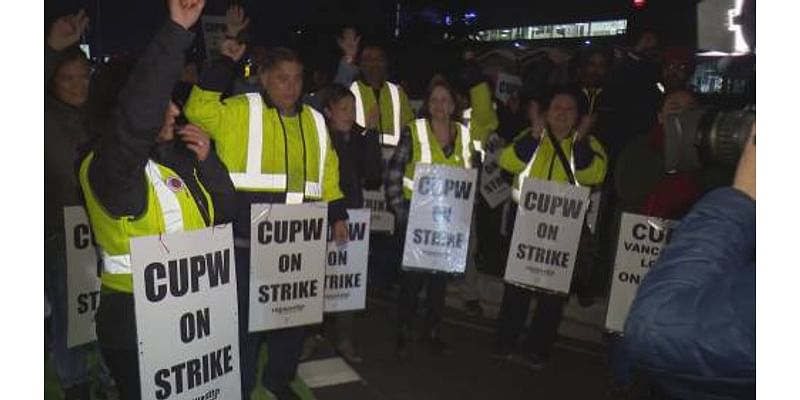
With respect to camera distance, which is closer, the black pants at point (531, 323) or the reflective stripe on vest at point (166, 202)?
the reflective stripe on vest at point (166, 202)

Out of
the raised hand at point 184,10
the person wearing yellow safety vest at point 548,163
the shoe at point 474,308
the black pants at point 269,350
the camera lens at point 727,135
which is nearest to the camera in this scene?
the camera lens at point 727,135

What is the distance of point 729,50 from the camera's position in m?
1.95

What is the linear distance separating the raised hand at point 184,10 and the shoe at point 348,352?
3430mm

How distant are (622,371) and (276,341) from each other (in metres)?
3.06

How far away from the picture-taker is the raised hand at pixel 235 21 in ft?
17.9

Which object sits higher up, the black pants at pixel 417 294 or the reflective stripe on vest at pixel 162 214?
the reflective stripe on vest at pixel 162 214

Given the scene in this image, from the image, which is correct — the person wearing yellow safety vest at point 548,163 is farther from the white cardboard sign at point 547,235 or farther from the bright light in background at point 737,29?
the bright light in background at point 737,29

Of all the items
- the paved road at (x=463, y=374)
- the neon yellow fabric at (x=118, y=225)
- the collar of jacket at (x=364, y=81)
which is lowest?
the paved road at (x=463, y=374)

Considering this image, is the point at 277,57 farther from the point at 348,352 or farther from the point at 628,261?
the point at 628,261

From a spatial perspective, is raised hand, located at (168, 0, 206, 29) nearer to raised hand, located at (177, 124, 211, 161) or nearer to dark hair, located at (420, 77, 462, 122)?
raised hand, located at (177, 124, 211, 161)

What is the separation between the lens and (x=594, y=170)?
5.45m

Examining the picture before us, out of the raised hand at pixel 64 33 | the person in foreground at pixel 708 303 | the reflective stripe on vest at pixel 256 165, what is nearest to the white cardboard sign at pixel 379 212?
the reflective stripe on vest at pixel 256 165

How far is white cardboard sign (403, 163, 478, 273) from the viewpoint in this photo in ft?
18.5

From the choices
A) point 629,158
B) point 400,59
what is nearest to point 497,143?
point 629,158
